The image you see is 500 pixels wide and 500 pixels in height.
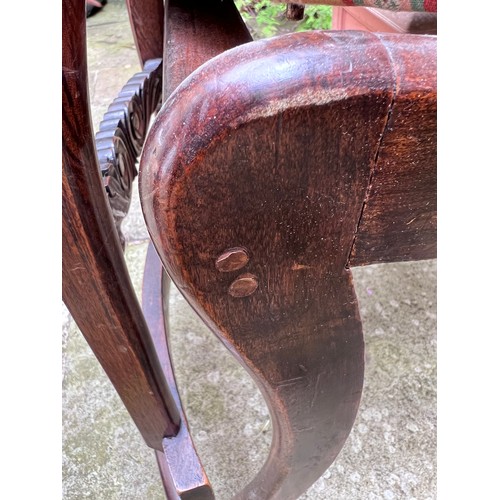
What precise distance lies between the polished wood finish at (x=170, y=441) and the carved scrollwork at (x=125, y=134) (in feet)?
0.86

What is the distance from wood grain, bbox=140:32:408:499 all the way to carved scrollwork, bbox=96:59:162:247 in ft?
0.82

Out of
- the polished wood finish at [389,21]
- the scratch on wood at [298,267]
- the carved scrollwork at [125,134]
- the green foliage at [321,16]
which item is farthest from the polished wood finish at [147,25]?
the green foliage at [321,16]

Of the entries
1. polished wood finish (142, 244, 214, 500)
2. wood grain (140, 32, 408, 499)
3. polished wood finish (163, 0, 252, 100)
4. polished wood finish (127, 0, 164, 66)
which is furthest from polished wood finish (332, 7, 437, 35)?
polished wood finish (142, 244, 214, 500)

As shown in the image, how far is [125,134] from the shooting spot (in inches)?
25.8

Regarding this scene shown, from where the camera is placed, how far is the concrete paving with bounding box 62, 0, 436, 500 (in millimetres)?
844

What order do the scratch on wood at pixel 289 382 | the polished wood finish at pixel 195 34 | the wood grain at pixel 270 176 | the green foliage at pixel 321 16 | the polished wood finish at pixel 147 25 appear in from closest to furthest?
1. the wood grain at pixel 270 176
2. the scratch on wood at pixel 289 382
3. the polished wood finish at pixel 195 34
4. the polished wood finish at pixel 147 25
5. the green foliage at pixel 321 16

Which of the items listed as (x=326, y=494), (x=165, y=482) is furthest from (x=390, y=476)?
(x=165, y=482)

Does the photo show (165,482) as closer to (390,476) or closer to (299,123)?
(390,476)

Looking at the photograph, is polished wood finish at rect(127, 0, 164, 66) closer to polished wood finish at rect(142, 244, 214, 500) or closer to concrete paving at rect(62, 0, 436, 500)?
polished wood finish at rect(142, 244, 214, 500)

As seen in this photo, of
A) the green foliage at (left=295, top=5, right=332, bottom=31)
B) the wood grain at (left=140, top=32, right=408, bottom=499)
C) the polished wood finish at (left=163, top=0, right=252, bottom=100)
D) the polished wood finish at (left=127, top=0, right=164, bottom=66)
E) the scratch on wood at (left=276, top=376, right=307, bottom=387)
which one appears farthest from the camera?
the green foliage at (left=295, top=5, right=332, bottom=31)

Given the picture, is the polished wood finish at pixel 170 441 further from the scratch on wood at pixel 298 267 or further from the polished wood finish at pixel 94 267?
the scratch on wood at pixel 298 267

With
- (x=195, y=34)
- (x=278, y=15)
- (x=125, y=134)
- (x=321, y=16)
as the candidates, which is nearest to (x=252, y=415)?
(x=125, y=134)

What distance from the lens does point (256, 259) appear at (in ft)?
0.98

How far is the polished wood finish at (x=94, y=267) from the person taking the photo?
0.96 feet
